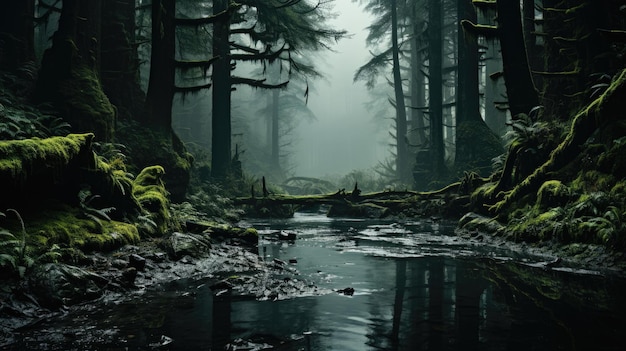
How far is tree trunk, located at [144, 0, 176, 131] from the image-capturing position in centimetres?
1461

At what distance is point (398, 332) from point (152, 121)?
1259 centimetres

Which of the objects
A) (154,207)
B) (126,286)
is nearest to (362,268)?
(126,286)

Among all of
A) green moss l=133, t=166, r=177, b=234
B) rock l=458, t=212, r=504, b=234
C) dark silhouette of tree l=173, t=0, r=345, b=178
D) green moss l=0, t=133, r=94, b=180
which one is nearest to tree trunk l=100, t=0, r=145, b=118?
dark silhouette of tree l=173, t=0, r=345, b=178

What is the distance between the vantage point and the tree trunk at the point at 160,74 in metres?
14.6

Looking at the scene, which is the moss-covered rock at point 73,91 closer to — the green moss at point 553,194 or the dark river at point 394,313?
the dark river at point 394,313

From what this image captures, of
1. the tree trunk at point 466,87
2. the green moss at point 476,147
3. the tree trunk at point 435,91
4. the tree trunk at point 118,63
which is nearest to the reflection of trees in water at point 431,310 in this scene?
the tree trunk at point 118,63

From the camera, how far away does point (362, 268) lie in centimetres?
680

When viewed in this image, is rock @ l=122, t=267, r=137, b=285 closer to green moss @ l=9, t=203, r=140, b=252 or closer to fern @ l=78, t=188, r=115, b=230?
green moss @ l=9, t=203, r=140, b=252

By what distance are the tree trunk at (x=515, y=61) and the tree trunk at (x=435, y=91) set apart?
12.2m

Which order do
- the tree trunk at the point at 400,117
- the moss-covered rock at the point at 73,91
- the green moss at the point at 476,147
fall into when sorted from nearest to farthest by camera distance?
the moss-covered rock at the point at 73,91 → the green moss at the point at 476,147 → the tree trunk at the point at 400,117

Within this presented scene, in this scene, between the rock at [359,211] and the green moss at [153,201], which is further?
the rock at [359,211]

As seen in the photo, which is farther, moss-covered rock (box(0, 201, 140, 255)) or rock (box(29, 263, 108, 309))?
moss-covered rock (box(0, 201, 140, 255))

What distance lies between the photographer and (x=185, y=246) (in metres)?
7.02

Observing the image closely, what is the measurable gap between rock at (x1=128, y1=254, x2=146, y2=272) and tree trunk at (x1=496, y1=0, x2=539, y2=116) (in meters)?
10.4
